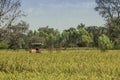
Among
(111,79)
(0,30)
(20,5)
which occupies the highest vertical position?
(20,5)

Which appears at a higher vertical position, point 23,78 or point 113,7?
point 113,7

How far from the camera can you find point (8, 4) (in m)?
27.1

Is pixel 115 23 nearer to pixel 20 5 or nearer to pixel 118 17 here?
pixel 118 17

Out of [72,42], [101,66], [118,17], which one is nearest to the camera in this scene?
[101,66]

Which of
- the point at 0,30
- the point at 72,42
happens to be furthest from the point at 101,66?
the point at 72,42

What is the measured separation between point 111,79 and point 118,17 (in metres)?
41.7

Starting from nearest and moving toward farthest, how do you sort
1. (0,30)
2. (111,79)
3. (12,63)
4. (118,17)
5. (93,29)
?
(111,79) → (12,63) → (0,30) → (118,17) → (93,29)

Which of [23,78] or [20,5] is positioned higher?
[20,5]

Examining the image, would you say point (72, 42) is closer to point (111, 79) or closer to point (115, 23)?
point (115, 23)

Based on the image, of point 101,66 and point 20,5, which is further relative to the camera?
point 20,5

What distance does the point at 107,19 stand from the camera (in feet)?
167

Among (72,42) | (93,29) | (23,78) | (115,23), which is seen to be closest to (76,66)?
(23,78)

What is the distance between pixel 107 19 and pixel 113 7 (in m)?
1.94

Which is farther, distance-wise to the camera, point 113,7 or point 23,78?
point 113,7
